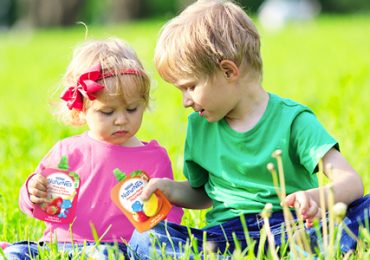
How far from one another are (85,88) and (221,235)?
735mm

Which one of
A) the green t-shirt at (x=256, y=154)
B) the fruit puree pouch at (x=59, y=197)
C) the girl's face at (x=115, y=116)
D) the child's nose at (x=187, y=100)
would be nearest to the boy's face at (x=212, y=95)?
the child's nose at (x=187, y=100)

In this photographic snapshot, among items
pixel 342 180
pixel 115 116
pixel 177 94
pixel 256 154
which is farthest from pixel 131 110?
pixel 177 94

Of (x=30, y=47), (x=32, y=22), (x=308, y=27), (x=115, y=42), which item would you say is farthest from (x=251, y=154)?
(x=32, y=22)

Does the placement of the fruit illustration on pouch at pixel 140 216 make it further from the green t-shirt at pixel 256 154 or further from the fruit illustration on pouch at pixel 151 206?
the green t-shirt at pixel 256 154

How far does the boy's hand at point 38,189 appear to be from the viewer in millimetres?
2998

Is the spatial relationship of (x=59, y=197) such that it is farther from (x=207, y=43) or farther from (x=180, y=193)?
(x=207, y=43)

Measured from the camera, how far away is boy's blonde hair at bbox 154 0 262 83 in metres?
2.84

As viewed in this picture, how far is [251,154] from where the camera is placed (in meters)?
2.94

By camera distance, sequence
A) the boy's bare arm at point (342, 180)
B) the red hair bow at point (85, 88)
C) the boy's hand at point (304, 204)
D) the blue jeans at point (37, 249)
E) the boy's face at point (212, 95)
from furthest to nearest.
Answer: the red hair bow at point (85, 88), the boy's face at point (212, 95), the blue jeans at point (37, 249), the boy's bare arm at point (342, 180), the boy's hand at point (304, 204)

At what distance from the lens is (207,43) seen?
111 inches

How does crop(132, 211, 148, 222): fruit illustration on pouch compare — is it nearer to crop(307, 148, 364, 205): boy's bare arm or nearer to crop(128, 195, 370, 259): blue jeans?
crop(128, 195, 370, 259): blue jeans

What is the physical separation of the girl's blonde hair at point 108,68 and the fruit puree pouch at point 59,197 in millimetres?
258

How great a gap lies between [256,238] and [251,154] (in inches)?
11.9

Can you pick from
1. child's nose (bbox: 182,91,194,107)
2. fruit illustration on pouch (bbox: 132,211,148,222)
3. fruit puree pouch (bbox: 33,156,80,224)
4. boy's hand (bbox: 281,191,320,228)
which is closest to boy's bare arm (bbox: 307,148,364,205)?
boy's hand (bbox: 281,191,320,228)
